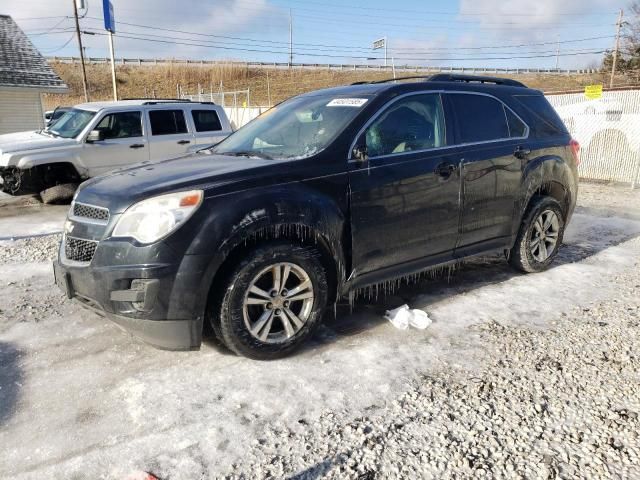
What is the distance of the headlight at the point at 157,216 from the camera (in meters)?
3.05

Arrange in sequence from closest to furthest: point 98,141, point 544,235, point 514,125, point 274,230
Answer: point 274,230, point 514,125, point 544,235, point 98,141

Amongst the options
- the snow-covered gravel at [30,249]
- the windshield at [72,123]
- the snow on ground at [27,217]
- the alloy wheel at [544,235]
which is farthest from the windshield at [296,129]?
the windshield at [72,123]

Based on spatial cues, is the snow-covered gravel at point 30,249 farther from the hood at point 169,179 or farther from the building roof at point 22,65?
the building roof at point 22,65

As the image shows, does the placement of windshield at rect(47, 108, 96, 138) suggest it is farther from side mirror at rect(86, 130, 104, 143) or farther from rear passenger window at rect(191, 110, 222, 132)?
rear passenger window at rect(191, 110, 222, 132)

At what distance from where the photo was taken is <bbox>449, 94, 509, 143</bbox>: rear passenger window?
14.5 feet

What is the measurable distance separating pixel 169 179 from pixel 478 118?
2.74 m

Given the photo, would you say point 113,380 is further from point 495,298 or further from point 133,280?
point 495,298

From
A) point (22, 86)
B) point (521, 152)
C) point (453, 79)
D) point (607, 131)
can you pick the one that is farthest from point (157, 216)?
point (22, 86)

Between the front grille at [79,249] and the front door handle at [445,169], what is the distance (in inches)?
101

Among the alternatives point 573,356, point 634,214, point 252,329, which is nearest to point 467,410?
point 573,356

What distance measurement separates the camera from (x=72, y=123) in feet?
31.9

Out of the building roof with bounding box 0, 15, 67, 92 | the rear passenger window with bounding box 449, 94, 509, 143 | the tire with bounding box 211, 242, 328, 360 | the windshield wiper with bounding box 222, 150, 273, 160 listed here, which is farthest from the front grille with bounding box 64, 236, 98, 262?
the building roof with bounding box 0, 15, 67, 92

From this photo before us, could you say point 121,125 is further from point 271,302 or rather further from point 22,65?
point 22,65

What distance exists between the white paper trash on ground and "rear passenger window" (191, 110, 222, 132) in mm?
7470
